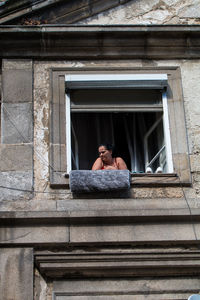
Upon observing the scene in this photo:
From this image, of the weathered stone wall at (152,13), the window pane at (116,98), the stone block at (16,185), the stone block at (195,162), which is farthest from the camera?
the weathered stone wall at (152,13)

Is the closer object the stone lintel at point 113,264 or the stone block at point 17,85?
the stone lintel at point 113,264

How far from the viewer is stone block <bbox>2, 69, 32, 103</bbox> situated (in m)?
10.7

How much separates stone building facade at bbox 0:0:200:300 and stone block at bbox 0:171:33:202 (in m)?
0.01

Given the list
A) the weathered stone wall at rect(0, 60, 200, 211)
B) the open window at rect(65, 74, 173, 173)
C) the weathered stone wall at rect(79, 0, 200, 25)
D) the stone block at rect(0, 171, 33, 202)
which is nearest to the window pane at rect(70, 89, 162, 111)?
the open window at rect(65, 74, 173, 173)

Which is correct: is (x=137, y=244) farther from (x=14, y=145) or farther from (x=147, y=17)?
(x=147, y=17)

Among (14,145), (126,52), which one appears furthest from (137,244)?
(126,52)

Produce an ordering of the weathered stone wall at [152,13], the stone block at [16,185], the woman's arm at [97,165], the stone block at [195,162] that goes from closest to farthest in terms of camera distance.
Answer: the stone block at [16,185] < the stone block at [195,162] < the woman's arm at [97,165] < the weathered stone wall at [152,13]

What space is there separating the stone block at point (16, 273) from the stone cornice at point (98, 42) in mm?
2983

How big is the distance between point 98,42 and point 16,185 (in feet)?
8.05

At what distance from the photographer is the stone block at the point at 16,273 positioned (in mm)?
9281

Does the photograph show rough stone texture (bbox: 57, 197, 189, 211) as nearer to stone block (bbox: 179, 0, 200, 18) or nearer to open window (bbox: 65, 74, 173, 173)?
open window (bbox: 65, 74, 173, 173)

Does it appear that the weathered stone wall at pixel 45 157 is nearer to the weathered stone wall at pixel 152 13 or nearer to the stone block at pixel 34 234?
the stone block at pixel 34 234

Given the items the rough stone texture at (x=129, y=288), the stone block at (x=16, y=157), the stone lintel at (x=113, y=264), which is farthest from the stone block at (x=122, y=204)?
the rough stone texture at (x=129, y=288)

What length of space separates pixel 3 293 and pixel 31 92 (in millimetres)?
2908
